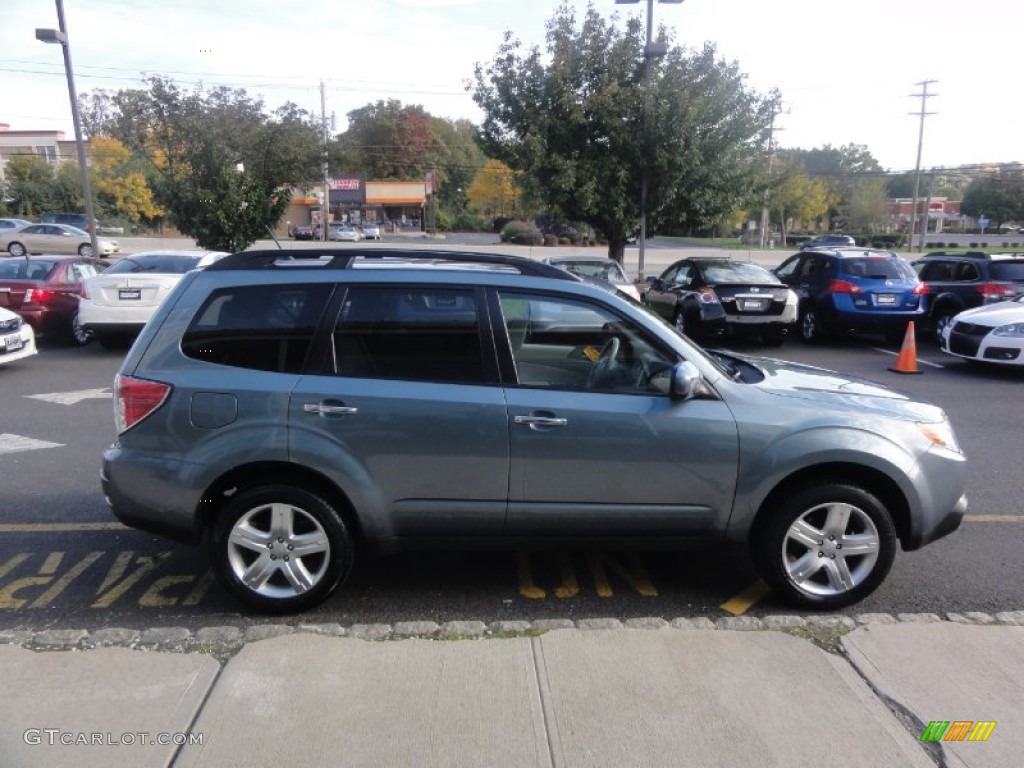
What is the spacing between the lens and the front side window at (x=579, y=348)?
3865mm

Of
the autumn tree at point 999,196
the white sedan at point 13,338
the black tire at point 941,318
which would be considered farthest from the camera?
the autumn tree at point 999,196

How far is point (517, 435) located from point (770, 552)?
4.44 ft

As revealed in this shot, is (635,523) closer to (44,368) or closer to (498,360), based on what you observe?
(498,360)

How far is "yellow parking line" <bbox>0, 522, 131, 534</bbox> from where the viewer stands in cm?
495

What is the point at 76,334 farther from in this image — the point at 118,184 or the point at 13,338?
the point at 118,184

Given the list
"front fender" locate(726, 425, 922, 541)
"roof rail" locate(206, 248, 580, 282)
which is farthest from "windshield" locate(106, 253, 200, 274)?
"front fender" locate(726, 425, 922, 541)

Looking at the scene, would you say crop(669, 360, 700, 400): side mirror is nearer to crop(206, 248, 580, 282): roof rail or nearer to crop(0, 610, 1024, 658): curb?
crop(206, 248, 580, 282): roof rail

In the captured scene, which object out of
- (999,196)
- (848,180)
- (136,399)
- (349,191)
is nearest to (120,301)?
(136,399)

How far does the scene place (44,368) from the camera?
1101 cm

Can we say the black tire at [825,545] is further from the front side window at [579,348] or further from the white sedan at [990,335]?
the white sedan at [990,335]

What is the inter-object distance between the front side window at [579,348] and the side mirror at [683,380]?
9 centimetres

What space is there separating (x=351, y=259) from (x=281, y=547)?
1491 millimetres
